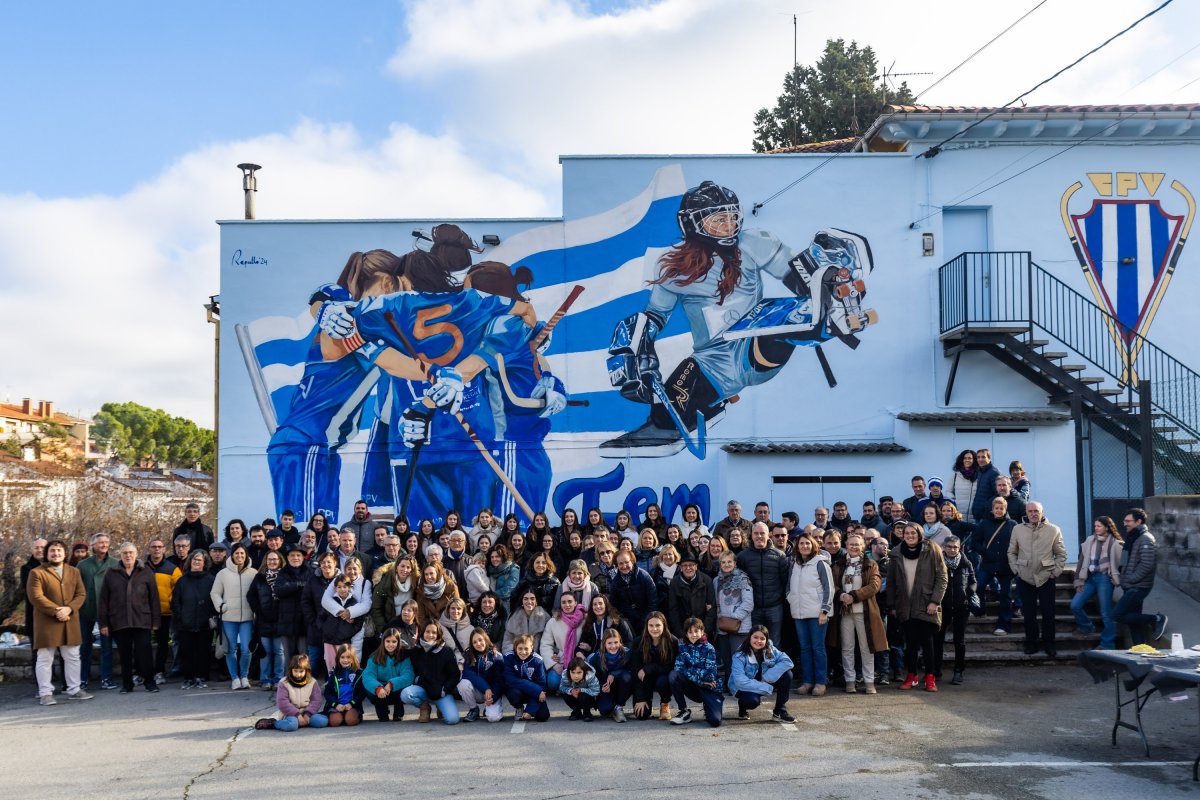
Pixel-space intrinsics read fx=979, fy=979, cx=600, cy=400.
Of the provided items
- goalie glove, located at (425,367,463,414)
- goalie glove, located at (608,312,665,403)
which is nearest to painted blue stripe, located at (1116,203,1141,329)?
goalie glove, located at (608,312,665,403)

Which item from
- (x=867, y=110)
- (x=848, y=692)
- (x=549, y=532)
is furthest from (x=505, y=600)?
(x=867, y=110)

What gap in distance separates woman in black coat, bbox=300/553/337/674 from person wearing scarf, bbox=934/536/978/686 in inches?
265

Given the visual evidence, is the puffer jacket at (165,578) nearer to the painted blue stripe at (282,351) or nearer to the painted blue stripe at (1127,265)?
the painted blue stripe at (282,351)

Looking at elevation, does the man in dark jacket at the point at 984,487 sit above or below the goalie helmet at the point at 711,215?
below

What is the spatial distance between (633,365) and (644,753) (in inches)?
370

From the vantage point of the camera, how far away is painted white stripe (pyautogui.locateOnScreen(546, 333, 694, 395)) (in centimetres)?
1678

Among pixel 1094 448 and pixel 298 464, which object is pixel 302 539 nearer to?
pixel 298 464

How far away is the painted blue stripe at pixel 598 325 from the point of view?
1680 centimetres

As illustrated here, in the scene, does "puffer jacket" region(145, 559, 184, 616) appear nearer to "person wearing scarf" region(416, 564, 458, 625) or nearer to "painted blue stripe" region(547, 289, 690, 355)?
"person wearing scarf" region(416, 564, 458, 625)

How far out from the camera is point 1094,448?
16.7m

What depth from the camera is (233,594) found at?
1116 centimetres

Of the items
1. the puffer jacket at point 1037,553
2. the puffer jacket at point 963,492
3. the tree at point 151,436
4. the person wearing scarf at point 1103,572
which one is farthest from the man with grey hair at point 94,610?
the tree at point 151,436

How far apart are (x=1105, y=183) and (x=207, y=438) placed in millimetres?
50059

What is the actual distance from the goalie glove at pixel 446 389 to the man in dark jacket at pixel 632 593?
6.87 meters
